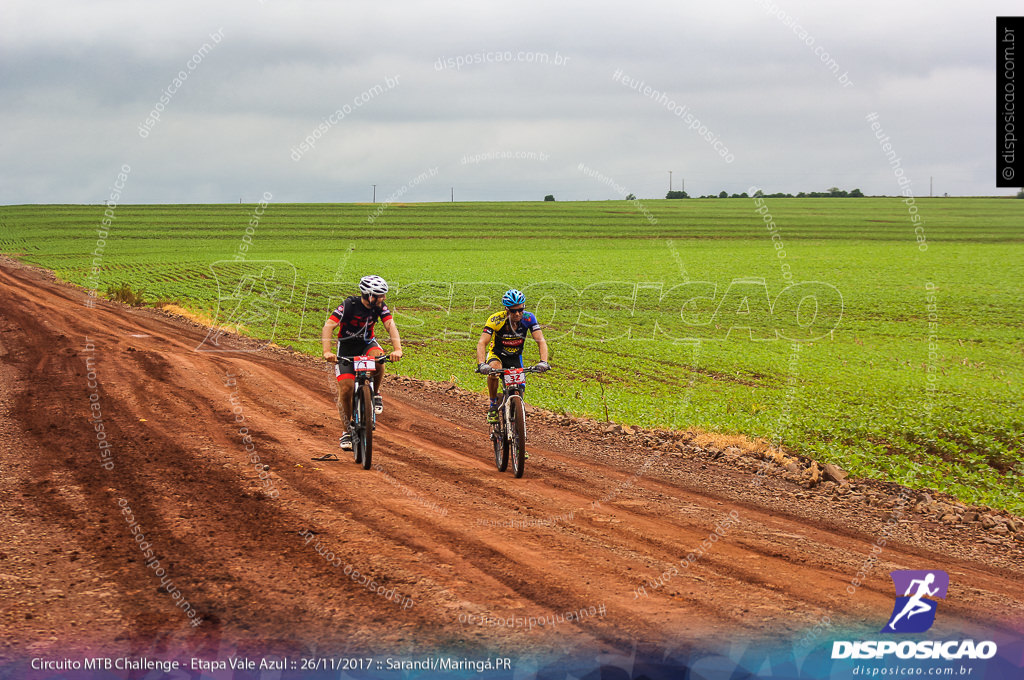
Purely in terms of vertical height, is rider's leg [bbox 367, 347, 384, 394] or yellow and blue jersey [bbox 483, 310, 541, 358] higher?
yellow and blue jersey [bbox 483, 310, 541, 358]

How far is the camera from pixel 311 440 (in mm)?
13688

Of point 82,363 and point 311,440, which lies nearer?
point 311,440

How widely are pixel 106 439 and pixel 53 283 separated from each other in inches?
1609

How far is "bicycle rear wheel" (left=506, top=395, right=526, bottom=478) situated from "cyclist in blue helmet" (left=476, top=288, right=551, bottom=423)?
21.0 inches

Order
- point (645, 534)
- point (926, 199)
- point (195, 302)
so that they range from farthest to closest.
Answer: point (926, 199)
point (195, 302)
point (645, 534)

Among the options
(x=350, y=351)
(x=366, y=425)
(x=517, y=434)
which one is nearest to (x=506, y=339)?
(x=517, y=434)

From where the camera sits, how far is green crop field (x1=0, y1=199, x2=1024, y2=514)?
61.9 ft

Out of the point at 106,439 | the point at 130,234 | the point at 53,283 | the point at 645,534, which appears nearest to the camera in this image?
the point at 645,534

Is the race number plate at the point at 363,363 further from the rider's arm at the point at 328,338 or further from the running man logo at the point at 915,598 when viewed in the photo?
the running man logo at the point at 915,598

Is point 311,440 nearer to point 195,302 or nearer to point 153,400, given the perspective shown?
point 153,400

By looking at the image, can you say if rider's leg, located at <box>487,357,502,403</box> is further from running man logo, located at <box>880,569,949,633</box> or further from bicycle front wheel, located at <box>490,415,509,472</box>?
running man logo, located at <box>880,569,949,633</box>

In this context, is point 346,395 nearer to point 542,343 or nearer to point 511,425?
point 511,425

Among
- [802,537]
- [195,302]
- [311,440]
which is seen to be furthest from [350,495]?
[195,302]

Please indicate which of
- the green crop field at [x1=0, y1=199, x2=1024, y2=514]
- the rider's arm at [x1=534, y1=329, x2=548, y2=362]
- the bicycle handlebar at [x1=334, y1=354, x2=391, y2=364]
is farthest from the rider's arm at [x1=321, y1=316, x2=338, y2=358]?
the green crop field at [x1=0, y1=199, x2=1024, y2=514]
